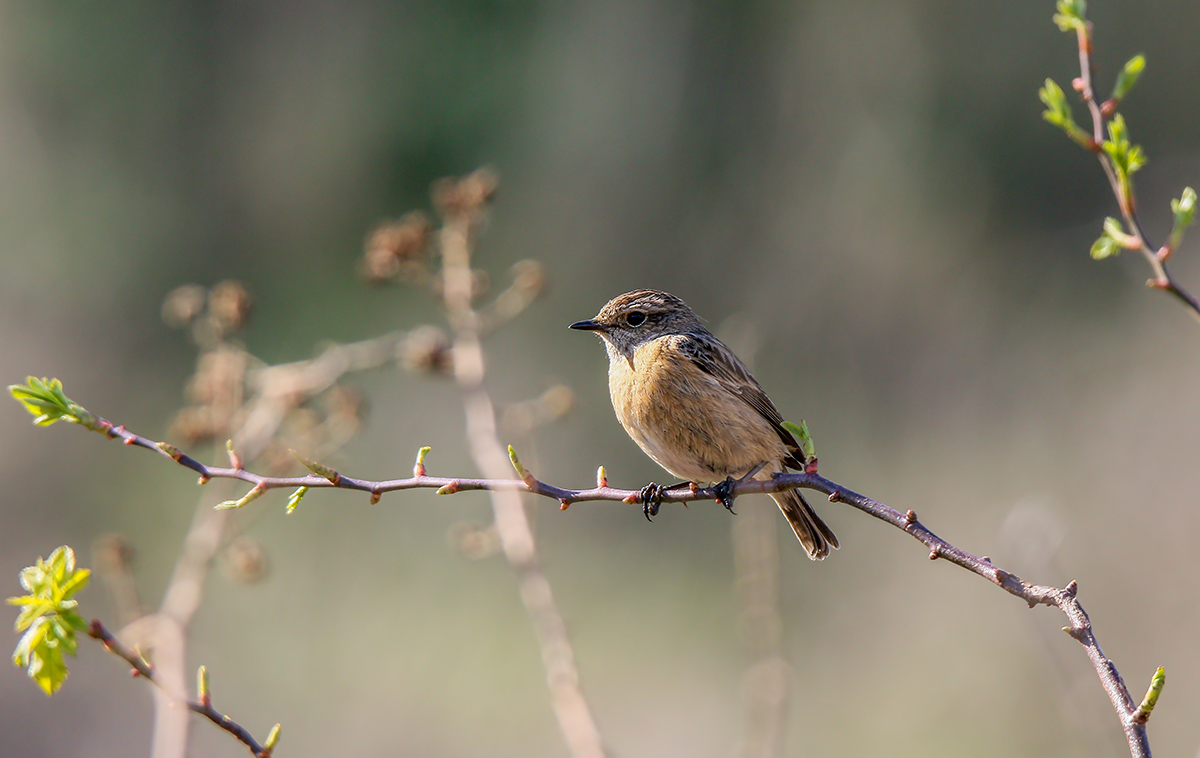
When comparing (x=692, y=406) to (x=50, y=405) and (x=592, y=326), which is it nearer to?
(x=592, y=326)

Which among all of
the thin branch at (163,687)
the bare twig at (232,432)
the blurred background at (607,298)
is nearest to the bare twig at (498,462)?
the bare twig at (232,432)

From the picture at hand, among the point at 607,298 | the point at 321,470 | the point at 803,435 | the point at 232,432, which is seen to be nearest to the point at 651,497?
the point at 803,435

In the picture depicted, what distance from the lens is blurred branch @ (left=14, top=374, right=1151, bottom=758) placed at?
1.77m

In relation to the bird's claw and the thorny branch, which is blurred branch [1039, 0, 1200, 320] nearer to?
the thorny branch

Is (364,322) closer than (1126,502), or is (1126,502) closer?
(1126,502)

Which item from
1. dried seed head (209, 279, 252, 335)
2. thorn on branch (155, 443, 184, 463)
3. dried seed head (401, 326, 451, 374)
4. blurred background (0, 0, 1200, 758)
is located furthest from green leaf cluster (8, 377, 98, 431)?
blurred background (0, 0, 1200, 758)

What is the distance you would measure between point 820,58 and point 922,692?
7.98 m

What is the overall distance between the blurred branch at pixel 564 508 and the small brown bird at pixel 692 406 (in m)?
1.10

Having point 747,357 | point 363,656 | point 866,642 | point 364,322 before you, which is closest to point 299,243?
point 364,322

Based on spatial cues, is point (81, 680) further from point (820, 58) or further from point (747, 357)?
point (820, 58)

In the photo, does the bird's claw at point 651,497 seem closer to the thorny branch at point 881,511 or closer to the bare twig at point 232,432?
the thorny branch at point 881,511

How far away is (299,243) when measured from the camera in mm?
13641

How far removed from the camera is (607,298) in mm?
12578

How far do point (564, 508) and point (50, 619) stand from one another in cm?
102
